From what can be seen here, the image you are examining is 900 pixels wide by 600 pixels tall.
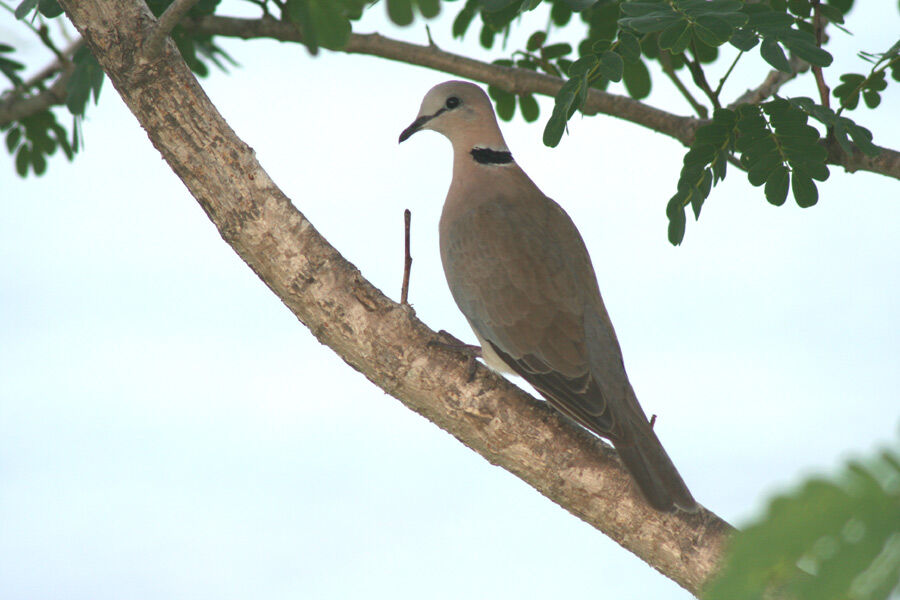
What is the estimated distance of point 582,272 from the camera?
265 cm

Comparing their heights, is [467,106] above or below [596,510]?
above

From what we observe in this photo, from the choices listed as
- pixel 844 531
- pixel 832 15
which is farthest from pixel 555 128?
pixel 844 531

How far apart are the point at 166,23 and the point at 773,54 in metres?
1.37

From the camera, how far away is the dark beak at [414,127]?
313 cm

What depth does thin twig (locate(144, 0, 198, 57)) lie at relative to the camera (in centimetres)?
194

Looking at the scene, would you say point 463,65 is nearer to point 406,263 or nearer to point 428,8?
point 406,263

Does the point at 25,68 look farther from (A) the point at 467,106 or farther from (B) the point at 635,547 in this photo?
(B) the point at 635,547

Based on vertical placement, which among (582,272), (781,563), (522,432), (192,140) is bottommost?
(781,563)

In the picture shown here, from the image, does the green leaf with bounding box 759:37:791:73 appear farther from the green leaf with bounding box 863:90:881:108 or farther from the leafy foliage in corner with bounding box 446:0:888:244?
the green leaf with bounding box 863:90:881:108

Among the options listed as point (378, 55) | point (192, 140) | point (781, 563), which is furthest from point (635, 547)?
point (378, 55)

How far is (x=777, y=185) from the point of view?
237 cm

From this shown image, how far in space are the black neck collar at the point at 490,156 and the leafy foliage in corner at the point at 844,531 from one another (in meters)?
2.37

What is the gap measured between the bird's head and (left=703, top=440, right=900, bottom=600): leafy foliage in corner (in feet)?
8.03

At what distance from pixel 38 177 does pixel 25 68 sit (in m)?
0.53
